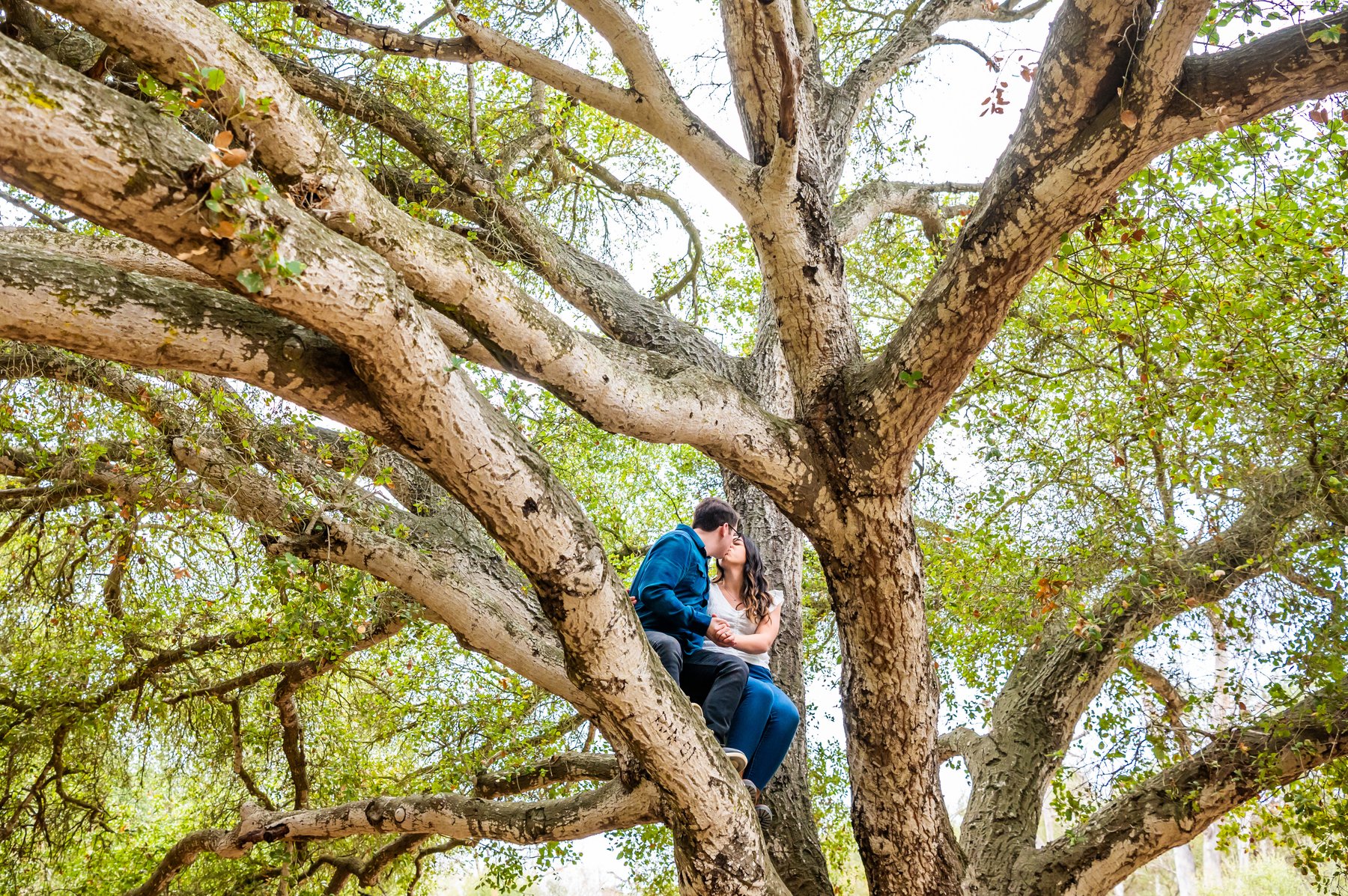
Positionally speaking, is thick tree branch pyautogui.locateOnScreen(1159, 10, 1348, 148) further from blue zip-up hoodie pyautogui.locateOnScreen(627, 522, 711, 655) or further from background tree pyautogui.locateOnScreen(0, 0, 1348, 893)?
blue zip-up hoodie pyautogui.locateOnScreen(627, 522, 711, 655)

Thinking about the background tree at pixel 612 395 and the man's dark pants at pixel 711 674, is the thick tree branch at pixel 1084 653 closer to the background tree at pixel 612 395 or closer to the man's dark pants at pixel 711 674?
the background tree at pixel 612 395

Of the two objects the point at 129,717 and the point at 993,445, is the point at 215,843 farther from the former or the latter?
the point at 993,445

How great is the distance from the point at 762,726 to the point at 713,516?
3.09 ft

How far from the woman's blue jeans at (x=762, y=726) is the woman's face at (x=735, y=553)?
19.4 inches

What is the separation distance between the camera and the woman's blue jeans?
4.21 m

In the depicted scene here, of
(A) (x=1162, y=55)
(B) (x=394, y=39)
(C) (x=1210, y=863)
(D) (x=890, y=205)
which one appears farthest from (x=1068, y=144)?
(C) (x=1210, y=863)

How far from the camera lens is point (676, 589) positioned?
4270 mm

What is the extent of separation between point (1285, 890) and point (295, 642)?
12334 millimetres

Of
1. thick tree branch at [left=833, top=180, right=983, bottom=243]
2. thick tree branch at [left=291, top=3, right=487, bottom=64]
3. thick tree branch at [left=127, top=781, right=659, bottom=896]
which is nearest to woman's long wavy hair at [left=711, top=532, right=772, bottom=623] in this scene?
thick tree branch at [left=127, top=781, right=659, bottom=896]

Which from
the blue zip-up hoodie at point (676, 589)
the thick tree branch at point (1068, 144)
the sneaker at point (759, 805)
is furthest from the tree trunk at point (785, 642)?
the thick tree branch at point (1068, 144)

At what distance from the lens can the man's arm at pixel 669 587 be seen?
407cm

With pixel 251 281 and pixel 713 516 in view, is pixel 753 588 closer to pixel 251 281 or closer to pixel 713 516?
pixel 713 516

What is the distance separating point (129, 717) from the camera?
6527 mm

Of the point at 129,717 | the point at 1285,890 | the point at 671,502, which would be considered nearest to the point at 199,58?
the point at 129,717
